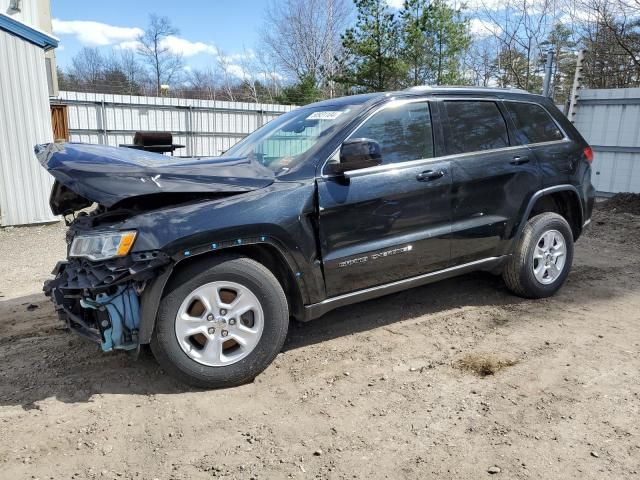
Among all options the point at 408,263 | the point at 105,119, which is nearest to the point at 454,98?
the point at 408,263

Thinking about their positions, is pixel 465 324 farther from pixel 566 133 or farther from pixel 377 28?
pixel 377 28

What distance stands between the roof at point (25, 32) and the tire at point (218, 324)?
7715mm

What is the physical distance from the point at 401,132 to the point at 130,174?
2060mm

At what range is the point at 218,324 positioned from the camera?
3.21 meters

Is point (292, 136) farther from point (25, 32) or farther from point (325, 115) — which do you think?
point (25, 32)

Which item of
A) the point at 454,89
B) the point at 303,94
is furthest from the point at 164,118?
the point at 454,89

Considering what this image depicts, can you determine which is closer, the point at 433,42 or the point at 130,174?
the point at 130,174

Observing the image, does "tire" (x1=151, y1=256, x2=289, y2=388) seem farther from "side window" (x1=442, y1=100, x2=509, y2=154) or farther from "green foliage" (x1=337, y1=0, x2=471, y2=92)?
"green foliage" (x1=337, y1=0, x2=471, y2=92)

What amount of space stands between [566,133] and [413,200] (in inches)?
84.4

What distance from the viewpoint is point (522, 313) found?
4555mm

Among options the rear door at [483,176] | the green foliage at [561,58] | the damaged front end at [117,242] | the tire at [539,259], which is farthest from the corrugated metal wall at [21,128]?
the green foliage at [561,58]

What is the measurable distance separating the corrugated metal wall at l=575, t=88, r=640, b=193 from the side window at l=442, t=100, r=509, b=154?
7.23 meters

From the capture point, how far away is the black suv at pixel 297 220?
9.95 feet

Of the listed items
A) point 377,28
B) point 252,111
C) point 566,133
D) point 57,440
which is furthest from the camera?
point 377,28
